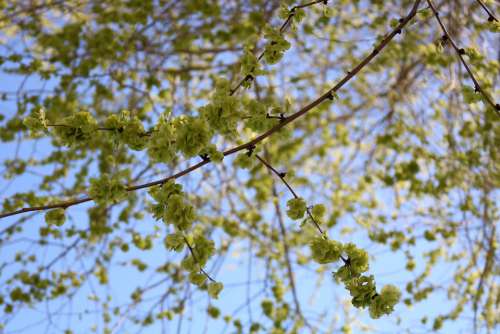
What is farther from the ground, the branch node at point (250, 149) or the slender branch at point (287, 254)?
the slender branch at point (287, 254)

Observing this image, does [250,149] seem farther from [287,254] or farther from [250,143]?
[287,254]

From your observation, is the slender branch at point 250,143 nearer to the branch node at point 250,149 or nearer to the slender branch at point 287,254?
the branch node at point 250,149

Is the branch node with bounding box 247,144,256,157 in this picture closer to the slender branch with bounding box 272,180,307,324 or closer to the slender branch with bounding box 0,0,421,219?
the slender branch with bounding box 0,0,421,219

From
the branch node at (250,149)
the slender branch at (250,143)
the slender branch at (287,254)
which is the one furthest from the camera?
the slender branch at (287,254)

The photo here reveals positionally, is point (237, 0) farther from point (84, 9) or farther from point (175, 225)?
point (175, 225)

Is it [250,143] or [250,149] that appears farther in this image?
[250,149]

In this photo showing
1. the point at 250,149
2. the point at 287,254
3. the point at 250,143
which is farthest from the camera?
the point at 287,254

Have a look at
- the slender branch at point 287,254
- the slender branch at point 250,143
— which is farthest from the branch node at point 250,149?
the slender branch at point 287,254

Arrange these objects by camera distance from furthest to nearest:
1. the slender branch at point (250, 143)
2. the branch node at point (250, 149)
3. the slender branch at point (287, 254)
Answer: the slender branch at point (287, 254) < the branch node at point (250, 149) < the slender branch at point (250, 143)

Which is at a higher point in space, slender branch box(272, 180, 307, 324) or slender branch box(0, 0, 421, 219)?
slender branch box(272, 180, 307, 324)

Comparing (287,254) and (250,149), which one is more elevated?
(287,254)

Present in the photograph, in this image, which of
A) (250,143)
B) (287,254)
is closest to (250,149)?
(250,143)

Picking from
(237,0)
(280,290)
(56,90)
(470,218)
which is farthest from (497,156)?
(56,90)

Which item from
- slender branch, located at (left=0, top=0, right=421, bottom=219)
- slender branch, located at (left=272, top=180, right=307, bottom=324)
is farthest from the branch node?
slender branch, located at (left=272, top=180, right=307, bottom=324)
